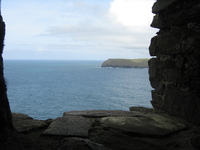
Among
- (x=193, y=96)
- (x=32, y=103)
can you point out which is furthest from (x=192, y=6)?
(x=32, y=103)

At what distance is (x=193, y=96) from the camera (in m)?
3.13

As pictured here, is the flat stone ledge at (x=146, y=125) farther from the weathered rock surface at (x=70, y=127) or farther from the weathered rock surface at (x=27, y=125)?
the weathered rock surface at (x=27, y=125)

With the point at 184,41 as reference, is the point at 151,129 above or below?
below

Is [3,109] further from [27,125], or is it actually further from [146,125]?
[146,125]

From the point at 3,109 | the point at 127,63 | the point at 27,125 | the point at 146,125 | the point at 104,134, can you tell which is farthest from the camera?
the point at 127,63

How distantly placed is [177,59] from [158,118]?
2.95ft

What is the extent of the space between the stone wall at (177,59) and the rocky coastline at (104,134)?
0.29 metres

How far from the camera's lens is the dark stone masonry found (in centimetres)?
235

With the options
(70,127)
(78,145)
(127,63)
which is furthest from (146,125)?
(127,63)

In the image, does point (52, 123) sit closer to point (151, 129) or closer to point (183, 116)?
point (151, 129)

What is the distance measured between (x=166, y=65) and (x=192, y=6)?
3.15 feet

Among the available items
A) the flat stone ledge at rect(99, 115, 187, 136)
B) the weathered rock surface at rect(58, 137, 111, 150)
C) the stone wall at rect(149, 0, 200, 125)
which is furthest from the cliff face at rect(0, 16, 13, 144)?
the stone wall at rect(149, 0, 200, 125)

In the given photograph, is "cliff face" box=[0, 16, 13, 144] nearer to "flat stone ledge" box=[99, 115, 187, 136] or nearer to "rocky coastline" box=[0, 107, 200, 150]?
"rocky coastline" box=[0, 107, 200, 150]

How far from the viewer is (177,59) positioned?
3439 mm
